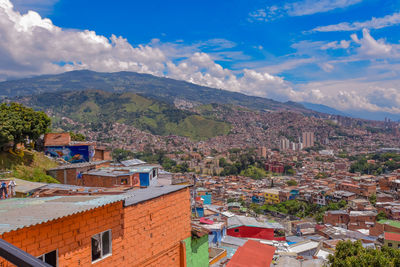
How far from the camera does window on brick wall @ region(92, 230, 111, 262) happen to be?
3971 mm

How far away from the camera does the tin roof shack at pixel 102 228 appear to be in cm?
324

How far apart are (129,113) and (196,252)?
134 metres

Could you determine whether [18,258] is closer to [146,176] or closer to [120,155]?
[146,176]

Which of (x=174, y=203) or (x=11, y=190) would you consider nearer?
(x=174, y=203)

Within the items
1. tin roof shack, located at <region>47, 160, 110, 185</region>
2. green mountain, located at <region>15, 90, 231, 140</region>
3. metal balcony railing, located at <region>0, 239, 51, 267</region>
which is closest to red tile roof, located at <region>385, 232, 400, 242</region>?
tin roof shack, located at <region>47, 160, 110, 185</region>

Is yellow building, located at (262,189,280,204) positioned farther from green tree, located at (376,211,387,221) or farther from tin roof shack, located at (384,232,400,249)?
tin roof shack, located at (384,232,400,249)

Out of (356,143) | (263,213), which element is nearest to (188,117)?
(356,143)

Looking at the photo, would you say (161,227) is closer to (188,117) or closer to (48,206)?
(48,206)

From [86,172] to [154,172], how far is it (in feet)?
9.40

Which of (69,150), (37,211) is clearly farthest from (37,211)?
(69,150)

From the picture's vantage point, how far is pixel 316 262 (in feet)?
38.5

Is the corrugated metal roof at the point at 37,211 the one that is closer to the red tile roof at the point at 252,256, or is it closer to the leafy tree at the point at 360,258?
the red tile roof at the point at 252,256

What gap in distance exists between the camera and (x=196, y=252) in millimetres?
5969

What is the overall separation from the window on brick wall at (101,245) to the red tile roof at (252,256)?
16.9 ft
